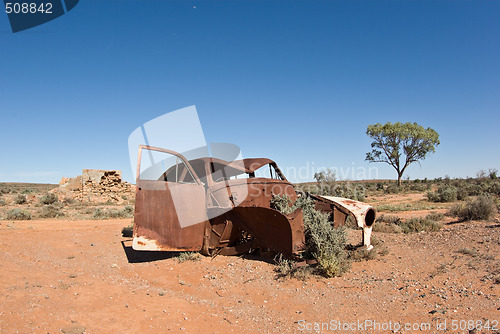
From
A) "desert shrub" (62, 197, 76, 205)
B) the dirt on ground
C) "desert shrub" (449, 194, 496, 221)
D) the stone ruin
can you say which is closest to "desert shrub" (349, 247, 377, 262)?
the dirt on ground

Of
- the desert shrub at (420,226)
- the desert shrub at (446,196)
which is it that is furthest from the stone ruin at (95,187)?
the desert shrub at (446,196)

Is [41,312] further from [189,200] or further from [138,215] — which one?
[189,200]

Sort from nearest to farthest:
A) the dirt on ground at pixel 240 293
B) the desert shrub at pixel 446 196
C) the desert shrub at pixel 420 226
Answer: the dirt on ground at pixel 240 293, the desert shrub at pixel 420 226, the desert shrub at pixel 446 196

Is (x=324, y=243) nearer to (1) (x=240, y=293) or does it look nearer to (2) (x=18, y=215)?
(1) (x=240, y=293)

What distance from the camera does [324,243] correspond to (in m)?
5.56

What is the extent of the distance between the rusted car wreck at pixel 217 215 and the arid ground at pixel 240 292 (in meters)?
0.45

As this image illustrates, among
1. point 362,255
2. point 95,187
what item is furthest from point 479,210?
point 95,187

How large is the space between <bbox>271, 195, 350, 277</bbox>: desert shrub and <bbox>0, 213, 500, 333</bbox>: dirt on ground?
204mm

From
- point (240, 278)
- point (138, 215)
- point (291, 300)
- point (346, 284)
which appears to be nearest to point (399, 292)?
point (346, 284)

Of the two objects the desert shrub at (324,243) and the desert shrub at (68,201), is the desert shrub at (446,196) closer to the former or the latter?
the desert shrub at (324,243)

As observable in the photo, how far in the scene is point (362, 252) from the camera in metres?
6.27

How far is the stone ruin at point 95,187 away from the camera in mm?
20359

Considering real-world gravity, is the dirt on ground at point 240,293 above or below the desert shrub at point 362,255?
below

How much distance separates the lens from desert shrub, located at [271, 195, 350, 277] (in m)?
5.34
